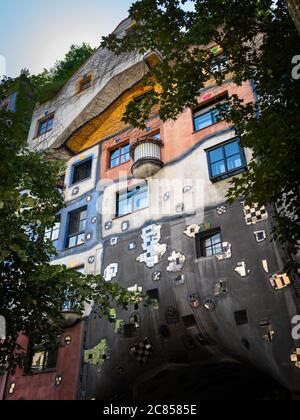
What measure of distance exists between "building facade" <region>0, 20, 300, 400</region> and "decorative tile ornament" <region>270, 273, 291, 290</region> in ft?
0.07

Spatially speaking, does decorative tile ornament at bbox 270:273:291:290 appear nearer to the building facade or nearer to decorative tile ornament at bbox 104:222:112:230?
the building facade

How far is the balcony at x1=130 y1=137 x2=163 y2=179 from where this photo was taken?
37.7ft

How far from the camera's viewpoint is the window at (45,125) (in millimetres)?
16703

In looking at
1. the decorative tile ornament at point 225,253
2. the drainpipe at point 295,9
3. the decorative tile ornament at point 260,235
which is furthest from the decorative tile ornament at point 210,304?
the drainpipe at point 295,9

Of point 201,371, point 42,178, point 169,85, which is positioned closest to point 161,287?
point 201,371

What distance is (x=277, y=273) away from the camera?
7867mm

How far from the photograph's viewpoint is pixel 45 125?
672 inches

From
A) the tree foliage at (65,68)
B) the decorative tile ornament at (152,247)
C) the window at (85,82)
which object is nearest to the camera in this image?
the decorative tile ornament at (152,247)

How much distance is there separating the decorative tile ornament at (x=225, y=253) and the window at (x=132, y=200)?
314 centimetres

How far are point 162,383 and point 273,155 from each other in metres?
6.92

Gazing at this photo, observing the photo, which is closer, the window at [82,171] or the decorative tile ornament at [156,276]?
the decorative tile ornament at [156,276]

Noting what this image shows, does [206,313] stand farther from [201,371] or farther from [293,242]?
[293,242]
